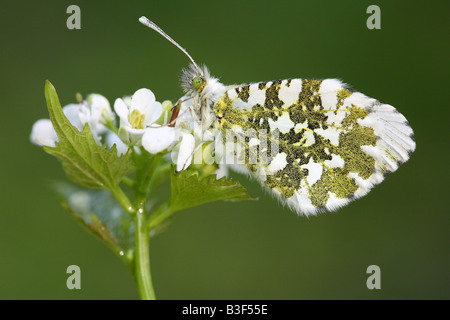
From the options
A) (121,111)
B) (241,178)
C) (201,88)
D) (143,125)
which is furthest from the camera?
(241,178)

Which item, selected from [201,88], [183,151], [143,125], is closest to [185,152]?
[183,151]

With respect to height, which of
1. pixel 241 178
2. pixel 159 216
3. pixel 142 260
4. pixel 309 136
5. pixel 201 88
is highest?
pixel 241 178

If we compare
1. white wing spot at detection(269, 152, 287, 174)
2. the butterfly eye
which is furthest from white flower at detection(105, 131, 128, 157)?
white wing spot at detection(269, 152, 287, 174)

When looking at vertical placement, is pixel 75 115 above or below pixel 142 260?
above

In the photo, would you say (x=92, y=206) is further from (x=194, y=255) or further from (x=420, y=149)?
(x=420, y=149)

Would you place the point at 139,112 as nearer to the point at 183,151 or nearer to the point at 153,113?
→ the point at 153,113

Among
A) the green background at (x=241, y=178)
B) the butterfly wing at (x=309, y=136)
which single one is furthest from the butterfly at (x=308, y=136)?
the green background at (x=241, y=178)

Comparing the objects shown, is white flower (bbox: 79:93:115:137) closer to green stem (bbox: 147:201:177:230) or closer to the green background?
green stem (bbox: 147:201:177:230)
